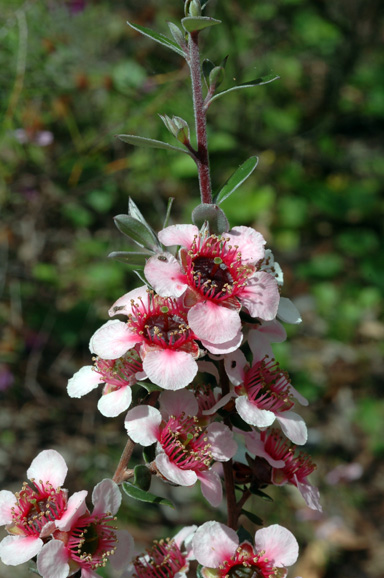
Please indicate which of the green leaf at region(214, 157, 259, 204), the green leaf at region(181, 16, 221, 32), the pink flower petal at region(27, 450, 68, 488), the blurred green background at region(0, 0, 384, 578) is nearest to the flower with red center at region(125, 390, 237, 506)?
the pink flower petal at region(27, 450, 68, 488)

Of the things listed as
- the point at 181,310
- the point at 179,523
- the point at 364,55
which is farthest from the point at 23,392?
the point at 364,55

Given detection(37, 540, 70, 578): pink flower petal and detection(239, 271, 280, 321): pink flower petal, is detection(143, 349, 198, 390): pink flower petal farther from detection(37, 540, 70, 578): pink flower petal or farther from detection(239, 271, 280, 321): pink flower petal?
detection(37, 540, 70, 578): pink flower petal

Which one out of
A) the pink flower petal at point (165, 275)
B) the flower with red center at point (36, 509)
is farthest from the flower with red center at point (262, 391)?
the flower with red center at point (36, 509)

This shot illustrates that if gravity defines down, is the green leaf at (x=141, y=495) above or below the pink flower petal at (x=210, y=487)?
above

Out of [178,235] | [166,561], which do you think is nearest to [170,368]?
[178,235]

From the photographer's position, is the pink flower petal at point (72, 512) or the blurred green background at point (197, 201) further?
the blurred green background at point (197, 201)

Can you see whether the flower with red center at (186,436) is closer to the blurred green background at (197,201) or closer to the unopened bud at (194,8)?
the unopened bud at (194,8)

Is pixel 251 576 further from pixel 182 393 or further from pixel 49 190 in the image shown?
pixel 49 190
